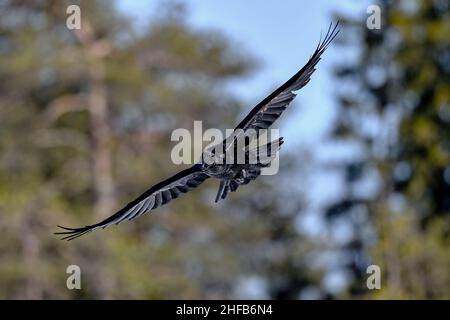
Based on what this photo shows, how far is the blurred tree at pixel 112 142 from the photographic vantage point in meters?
30.5

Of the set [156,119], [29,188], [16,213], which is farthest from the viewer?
[156,119]

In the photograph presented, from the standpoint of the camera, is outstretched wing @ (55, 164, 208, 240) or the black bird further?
outstretched wing @ (55, 164, 208, 240)

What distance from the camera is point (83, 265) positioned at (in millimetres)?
30172

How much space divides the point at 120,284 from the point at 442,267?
6952mm

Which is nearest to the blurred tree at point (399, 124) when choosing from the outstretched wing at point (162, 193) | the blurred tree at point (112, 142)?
the blurred tree at point (112, 142)

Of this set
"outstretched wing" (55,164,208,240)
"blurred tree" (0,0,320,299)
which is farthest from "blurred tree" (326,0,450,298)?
"outstretched wing" (55,164,208,240)

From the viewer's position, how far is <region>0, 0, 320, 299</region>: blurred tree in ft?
100

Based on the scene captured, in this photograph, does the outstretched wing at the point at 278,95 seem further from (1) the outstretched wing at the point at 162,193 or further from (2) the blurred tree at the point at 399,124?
(2) the blurred tree at the point at 399,124

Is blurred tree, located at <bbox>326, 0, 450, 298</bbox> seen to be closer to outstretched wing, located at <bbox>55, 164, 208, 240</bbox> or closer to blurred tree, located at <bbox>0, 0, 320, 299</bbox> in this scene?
blurred tree, located at <bbox>0, 0, 320, 299</bbox>

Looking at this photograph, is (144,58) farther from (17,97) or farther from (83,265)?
(83,265)

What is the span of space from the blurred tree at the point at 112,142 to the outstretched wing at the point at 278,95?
58.8ft

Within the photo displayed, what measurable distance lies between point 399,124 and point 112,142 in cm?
675

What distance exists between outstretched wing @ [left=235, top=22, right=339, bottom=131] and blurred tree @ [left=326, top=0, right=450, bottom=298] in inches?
828

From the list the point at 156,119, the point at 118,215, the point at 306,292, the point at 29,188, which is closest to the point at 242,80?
the point at 156,119
